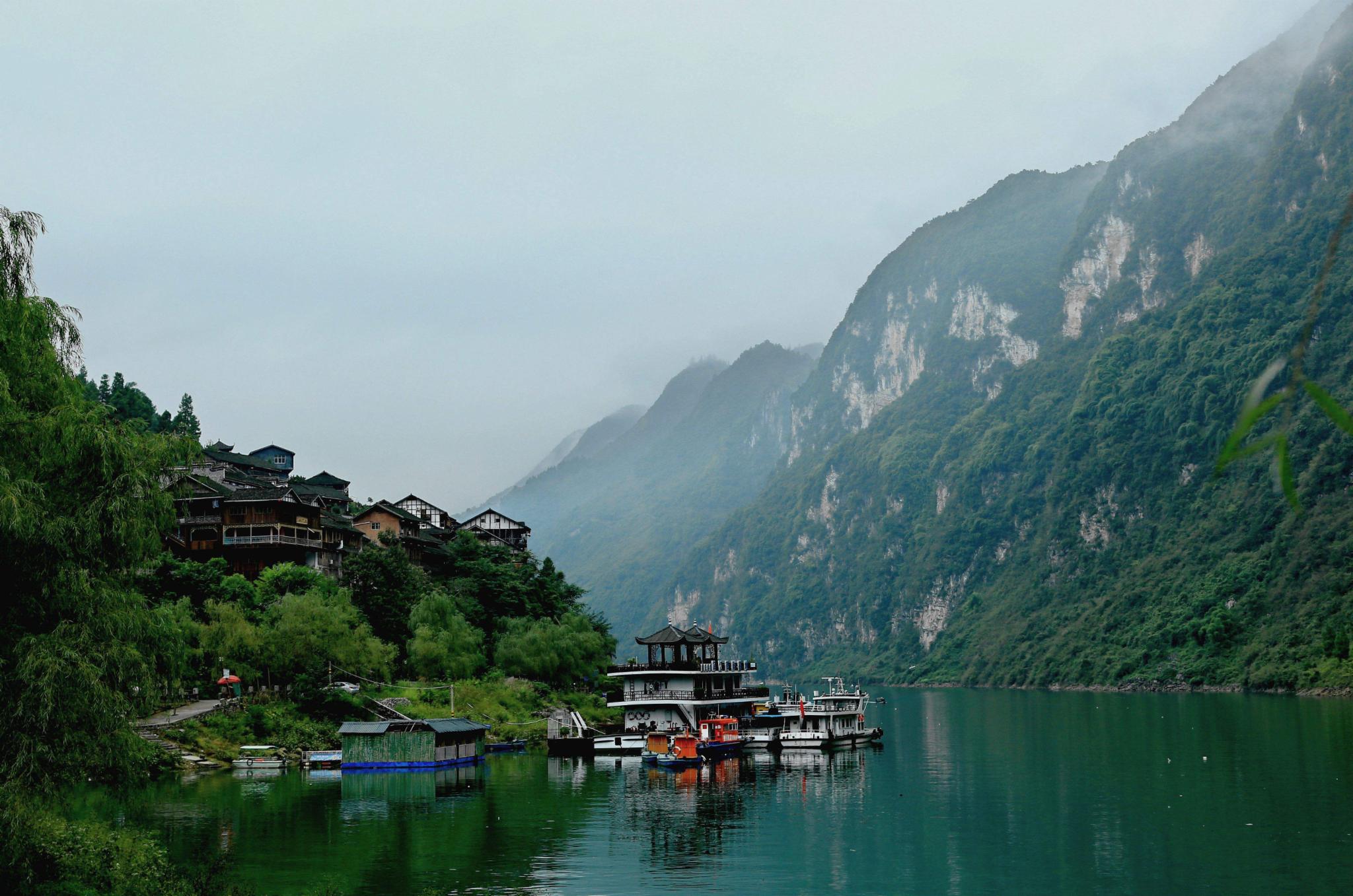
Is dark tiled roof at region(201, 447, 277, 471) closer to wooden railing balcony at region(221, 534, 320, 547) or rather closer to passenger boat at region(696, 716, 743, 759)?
wooden railing balcony at region(221, 534, 320, 547)

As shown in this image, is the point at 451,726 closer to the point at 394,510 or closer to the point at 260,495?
the point at 260,495

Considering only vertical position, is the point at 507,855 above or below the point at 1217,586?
below

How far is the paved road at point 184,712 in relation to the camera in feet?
222

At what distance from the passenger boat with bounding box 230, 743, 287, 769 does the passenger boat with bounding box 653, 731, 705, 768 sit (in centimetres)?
2432

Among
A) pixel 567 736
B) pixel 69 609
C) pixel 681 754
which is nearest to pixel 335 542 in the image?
pixel 567 736

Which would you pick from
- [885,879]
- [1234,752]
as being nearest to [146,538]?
[885,879]

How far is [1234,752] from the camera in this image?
233 ft

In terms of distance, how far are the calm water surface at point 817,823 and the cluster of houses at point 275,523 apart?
2759cm

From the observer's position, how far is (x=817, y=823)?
165 ft

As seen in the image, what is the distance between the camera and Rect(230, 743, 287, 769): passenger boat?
67438 mm

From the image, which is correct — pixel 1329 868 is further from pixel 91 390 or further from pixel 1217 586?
pixel 1217 586

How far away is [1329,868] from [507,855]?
28.0 meters

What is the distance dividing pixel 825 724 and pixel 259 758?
44543mm

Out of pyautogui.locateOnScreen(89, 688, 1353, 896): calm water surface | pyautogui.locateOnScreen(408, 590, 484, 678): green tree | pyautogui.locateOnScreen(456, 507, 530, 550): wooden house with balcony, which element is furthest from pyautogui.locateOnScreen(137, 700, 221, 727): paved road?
pyautogui.locateOnScreen(456, 507, 530, 550): wooden house with balcony
